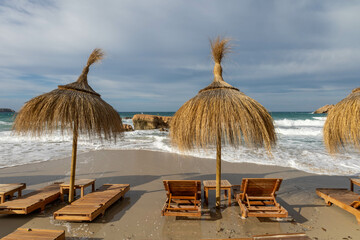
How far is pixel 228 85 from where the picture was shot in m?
4.57

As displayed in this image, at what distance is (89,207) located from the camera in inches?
165

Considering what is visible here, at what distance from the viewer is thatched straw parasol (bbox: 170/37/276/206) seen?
3900 mm

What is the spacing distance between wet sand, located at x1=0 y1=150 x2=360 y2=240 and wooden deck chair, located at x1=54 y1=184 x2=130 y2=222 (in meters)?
0.22

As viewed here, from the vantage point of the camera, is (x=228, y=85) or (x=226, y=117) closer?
(x=226, y=117)

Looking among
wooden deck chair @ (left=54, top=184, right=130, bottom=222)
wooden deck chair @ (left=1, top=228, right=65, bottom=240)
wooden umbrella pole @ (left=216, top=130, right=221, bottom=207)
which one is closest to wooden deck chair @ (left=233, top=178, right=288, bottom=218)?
wooden umbrella pole @ (left=216, top=130, right=221, bottom=207)

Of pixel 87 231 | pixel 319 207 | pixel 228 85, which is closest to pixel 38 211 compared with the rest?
pixel 87 231

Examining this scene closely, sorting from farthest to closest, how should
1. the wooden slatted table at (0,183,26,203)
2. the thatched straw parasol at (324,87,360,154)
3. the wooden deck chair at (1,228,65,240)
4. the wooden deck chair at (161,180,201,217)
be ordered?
the wooden slatted table at (0,183,26,203)
the wooden deck chair at (161,180,201,217)
the thatched straw parasol at (324,87,360,154)
the wooden deck chair at (1,228,65,240)

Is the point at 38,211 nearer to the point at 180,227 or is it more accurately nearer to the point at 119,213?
the point at 119,213

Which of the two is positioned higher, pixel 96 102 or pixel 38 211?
pixel 96 102

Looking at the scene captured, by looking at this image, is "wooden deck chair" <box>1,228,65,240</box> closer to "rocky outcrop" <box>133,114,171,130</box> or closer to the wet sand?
the wet sand

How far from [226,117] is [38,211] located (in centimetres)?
481

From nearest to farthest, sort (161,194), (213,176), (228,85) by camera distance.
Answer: (228,85)
(161,194)
(213,176)

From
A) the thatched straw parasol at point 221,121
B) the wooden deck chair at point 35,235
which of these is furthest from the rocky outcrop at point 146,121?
the wooden deck chair at point 35,235

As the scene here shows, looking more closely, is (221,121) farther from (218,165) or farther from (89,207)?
(89,207)
